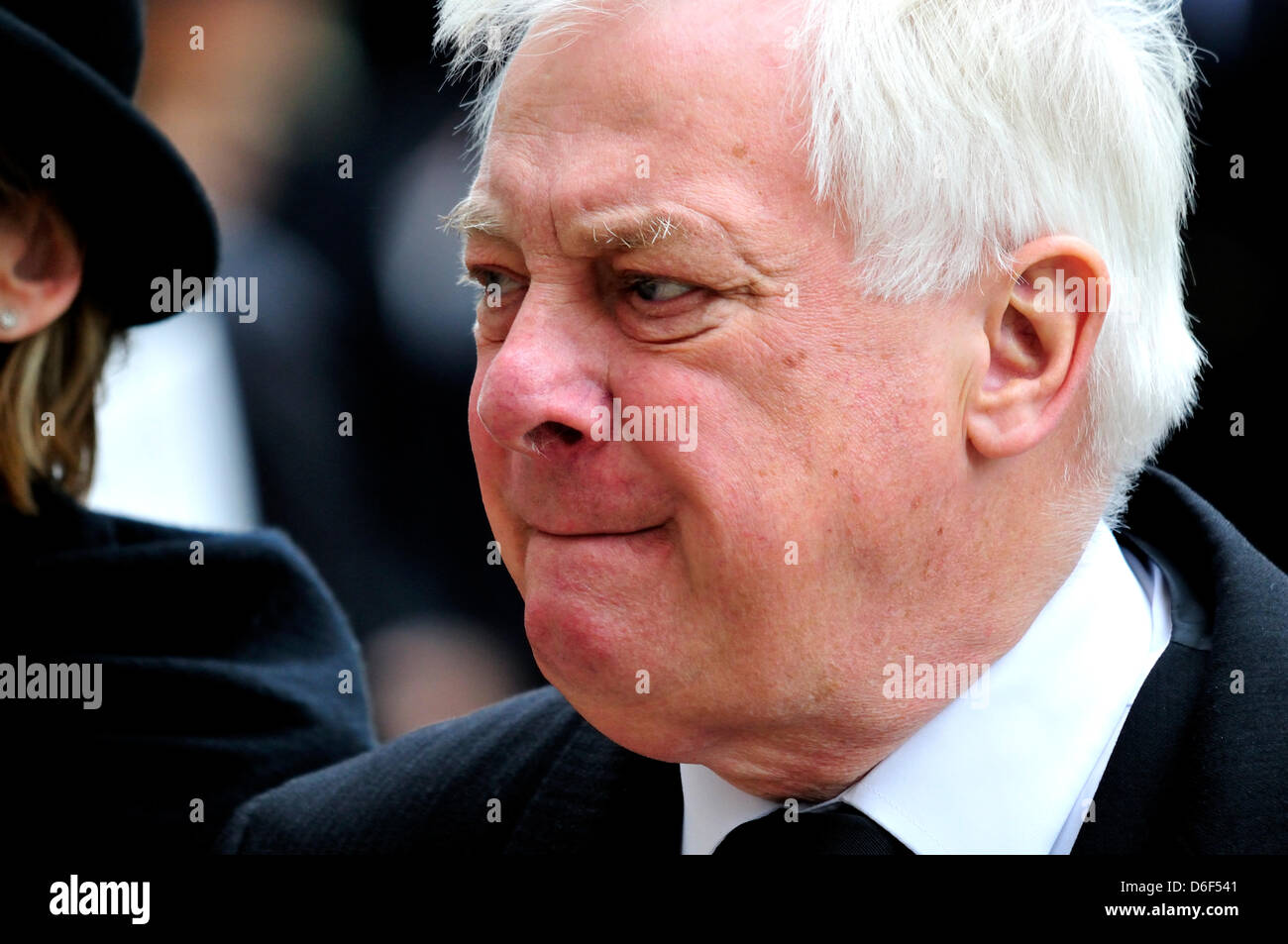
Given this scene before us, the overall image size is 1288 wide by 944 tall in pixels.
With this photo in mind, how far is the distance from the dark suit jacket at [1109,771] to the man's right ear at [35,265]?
3.70ft

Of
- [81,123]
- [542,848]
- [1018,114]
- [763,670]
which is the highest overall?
[81,123]

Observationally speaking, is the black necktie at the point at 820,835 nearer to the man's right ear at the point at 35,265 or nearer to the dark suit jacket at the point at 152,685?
the dark suit jacket at the point at 152,685

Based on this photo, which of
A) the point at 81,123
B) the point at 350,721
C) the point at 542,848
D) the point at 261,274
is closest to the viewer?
the point at 542,848

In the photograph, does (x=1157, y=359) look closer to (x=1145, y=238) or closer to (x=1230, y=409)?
(x=1145, y=238)

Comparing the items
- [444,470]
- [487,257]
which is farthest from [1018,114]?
[444,470]

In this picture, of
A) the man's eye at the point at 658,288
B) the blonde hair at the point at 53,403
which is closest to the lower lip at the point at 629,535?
the man's eye at the point at 658,288

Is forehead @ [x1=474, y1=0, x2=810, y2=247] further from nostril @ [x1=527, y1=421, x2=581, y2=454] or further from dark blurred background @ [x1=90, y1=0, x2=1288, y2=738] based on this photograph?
dark blurred background @ [x1=90, y1=0, x2=1288, y2=738]

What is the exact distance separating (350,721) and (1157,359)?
76.9 inches

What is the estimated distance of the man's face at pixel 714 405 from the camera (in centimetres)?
178

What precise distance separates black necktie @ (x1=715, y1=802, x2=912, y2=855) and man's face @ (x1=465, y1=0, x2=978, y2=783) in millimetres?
167

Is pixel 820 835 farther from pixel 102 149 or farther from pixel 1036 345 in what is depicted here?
pixel 102 149

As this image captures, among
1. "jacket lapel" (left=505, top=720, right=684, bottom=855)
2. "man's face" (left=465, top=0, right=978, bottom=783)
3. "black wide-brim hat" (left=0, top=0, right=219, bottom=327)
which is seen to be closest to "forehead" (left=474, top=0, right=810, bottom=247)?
"man's face" (left=465, top=0, right=978, bottom=783)

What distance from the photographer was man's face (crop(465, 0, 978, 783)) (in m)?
1.78

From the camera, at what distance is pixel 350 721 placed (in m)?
3.15
